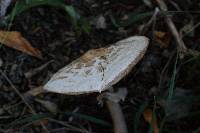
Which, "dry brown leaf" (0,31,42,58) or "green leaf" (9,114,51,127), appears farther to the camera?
"dry brown leaf" (0,31,42,58)

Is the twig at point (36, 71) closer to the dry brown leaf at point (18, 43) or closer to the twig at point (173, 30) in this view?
the dry brown leaf at point (18, 43)

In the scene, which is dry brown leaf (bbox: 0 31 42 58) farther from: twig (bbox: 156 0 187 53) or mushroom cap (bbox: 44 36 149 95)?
twig (bbox: 156 0 187 53)

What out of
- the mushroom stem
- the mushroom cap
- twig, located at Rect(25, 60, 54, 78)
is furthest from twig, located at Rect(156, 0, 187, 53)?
twig, located at Rect(25, 60, 54, 78)

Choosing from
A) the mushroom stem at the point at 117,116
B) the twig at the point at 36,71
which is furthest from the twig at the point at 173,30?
the twig at the point at 36,71

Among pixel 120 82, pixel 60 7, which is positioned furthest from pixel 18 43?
pixel 120 82

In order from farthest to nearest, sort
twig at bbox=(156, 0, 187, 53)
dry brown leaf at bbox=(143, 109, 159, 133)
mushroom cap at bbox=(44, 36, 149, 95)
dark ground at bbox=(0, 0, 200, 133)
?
twig at bbox=(156, 0, 187, 53) < dark ground at bbox=(0, 0, 200, 133) < dry brown leaf at bbox=(143, 109, 159, 133) < mushroom cap at bbox=(44, 36, 149, 95)

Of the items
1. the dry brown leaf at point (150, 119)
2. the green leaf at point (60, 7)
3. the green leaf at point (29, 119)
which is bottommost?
the dry brown leaf at point (150, 119)
